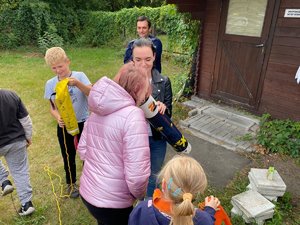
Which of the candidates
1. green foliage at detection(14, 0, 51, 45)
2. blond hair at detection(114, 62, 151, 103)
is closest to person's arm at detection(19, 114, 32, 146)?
blond hair at detection(114, 62, 151, 103)

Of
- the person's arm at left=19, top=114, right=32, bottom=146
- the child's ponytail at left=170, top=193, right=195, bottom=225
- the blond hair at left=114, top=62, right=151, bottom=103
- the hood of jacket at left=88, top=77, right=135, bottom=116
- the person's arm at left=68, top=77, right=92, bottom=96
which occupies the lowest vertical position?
the person's arm at left=19, top=114, right=32, bottom=146

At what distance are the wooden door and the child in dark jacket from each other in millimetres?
4217

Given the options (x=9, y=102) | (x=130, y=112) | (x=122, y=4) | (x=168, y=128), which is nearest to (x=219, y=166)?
(x=168, y=128)

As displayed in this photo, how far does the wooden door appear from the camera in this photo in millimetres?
4859

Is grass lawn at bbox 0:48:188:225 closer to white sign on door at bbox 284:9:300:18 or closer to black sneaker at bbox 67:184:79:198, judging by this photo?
black sneaker at bbox 67:184:79:198

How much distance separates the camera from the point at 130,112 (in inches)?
67.5

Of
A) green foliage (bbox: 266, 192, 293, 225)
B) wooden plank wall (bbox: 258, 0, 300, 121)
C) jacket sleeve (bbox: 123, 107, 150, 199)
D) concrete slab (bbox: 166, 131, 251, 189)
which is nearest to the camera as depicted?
jacket sleeve (bbox: 123, 107, 150, 199)

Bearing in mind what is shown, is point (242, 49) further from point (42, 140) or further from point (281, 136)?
point (42, 140)

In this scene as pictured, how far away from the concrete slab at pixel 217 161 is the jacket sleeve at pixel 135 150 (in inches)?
84.2

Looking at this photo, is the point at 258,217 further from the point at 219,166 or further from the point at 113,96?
the point at 113,96

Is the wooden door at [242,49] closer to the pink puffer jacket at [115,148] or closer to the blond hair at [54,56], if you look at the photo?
the blond hair at [54,56]

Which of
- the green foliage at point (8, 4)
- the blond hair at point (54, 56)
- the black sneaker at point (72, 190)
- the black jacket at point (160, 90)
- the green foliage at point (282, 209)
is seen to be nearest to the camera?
the black jacket at point (160, 90)

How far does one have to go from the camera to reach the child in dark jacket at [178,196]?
134 centimetres

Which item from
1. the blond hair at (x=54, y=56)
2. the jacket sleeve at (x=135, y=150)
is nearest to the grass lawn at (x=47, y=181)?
the jacket sleeve at (x=135, y=150)
